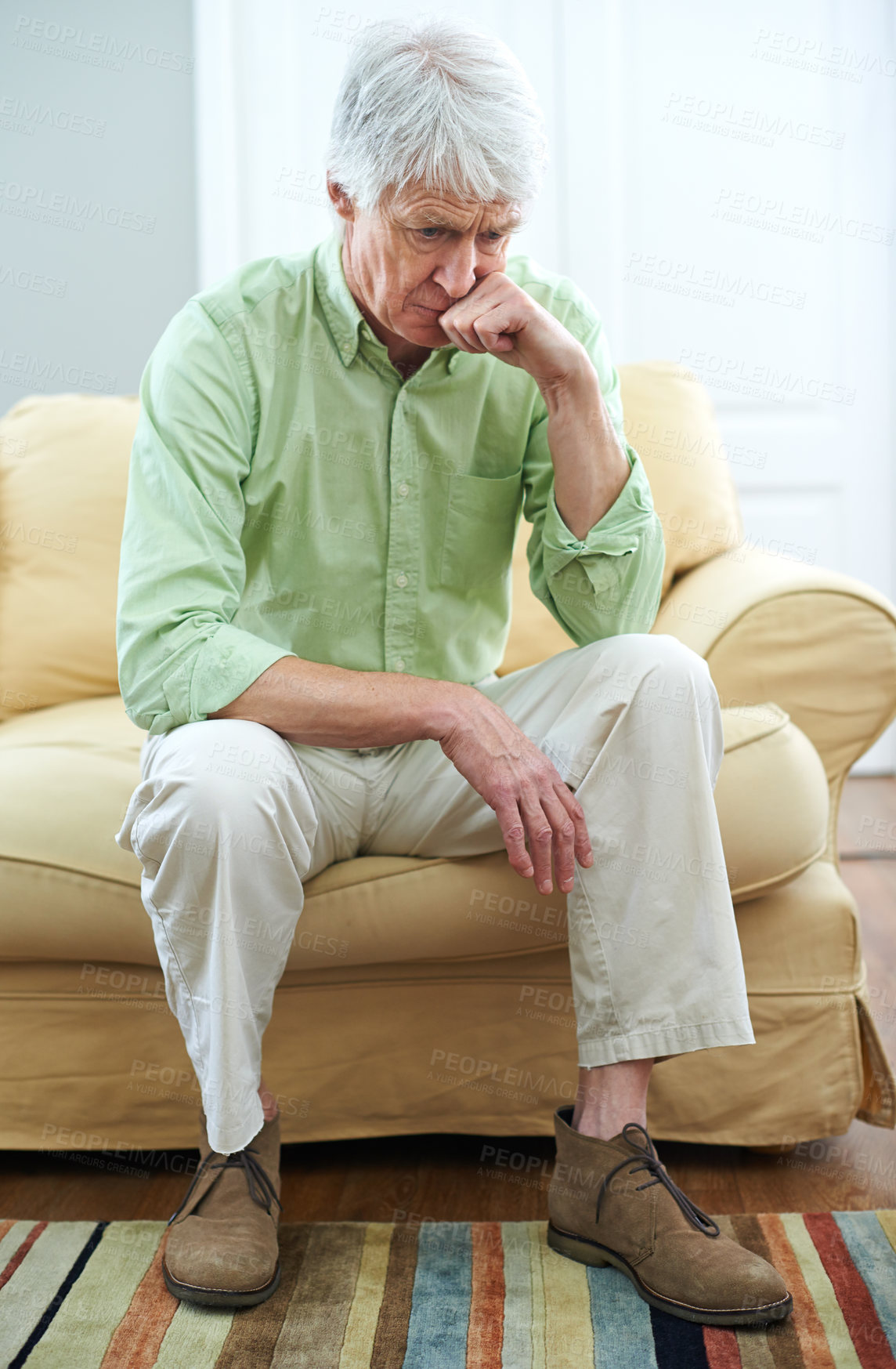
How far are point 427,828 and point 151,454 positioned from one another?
469mm

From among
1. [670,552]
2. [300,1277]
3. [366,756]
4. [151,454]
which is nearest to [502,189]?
[151,454]

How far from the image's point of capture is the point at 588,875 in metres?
1.04

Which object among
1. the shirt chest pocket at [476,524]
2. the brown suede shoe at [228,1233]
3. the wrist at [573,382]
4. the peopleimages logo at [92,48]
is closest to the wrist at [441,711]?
the shirt chest pocket at [476,524]

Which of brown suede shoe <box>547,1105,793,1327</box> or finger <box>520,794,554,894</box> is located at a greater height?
finger <box>520,794,554,894</box>

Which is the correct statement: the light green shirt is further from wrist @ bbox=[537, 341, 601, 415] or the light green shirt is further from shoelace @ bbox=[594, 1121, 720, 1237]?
shoelace @ bbox=[594, 1121, 720, 1237]

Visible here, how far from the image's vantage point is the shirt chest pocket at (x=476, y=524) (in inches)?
48.7

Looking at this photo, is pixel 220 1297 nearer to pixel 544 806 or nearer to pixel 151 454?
pixel 544 806

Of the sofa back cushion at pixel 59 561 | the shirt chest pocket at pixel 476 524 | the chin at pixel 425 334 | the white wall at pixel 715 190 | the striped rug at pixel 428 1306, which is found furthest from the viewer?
the white wall at pixel 715 190

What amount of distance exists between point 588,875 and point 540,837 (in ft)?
0.24

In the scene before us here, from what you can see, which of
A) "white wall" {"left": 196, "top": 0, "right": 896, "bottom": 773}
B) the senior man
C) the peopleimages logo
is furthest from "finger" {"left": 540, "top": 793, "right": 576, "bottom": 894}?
the peopleimages logo

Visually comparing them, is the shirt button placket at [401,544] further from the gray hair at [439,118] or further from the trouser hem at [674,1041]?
the trouser hem at [674,1041]

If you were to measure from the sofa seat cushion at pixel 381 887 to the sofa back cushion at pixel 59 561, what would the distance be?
0.48 meters

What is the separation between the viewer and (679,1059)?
120 centimetres

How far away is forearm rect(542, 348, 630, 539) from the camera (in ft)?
3.71
